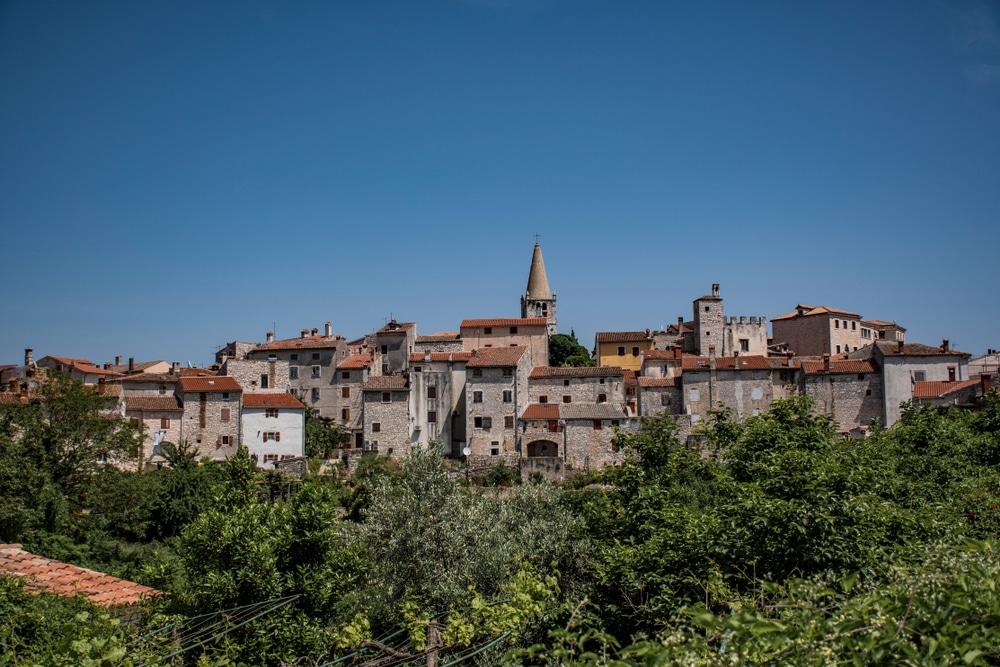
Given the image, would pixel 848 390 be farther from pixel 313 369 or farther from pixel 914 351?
pixel 313 369

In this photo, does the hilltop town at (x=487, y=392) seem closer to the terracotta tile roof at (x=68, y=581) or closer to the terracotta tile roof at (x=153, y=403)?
the terracotta tile roof at (x=153, y=403)

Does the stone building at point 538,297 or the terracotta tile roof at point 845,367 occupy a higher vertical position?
the stone building at point 538,297

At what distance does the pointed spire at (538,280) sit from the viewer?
86.9 m

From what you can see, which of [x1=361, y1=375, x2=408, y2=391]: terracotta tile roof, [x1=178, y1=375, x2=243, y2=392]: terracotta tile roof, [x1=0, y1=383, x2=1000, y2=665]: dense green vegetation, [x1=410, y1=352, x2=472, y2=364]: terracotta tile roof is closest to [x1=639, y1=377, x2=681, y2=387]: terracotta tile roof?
[x1=410, y1=352, x2=472, y2=364]: terracotta tile roof

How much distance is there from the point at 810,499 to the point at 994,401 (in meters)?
16.0

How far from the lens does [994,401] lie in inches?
920

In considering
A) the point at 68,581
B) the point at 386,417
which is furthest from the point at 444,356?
the point at 68,581

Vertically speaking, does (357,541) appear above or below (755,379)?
below

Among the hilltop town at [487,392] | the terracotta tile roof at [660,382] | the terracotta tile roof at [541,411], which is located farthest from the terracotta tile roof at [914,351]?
the terracotta tile roof at [541,411]

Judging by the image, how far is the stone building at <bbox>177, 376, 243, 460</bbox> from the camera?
169ft

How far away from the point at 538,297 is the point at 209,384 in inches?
1656

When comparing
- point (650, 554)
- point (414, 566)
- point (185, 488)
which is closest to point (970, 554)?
point (650, 554)

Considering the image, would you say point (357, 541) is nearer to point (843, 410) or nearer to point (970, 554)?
point (970, 554)

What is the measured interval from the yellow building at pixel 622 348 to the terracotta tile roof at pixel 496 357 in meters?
13.4
